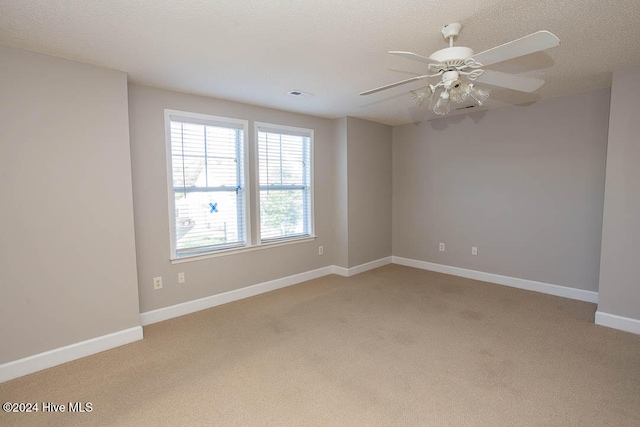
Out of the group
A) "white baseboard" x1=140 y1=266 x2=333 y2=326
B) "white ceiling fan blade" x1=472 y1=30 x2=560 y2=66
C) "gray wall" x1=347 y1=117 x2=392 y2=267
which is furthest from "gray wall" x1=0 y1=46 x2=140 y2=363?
"gray wall" x1=347 y1=117 x2=392 y2=267

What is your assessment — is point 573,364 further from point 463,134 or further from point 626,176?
point 463,134

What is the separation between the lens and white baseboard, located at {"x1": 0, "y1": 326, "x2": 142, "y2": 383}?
2.39 metres

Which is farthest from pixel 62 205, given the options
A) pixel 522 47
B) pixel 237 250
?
pixel 522 47

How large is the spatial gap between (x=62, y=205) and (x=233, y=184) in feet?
5.64

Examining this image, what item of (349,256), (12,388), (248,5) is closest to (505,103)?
(349,256)

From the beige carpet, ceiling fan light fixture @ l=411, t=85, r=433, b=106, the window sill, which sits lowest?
the beige carpet

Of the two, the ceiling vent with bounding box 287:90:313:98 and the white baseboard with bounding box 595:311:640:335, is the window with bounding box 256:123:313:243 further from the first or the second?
the white baseboard with bounding box 595:311:640:335

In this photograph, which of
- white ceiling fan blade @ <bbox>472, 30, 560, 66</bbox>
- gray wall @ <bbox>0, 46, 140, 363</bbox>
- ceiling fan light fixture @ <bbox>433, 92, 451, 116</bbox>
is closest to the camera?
white ceiling fan blade @ <bbox>472, 30, 560, 66</bbox>

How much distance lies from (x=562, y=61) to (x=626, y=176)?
1.27 m

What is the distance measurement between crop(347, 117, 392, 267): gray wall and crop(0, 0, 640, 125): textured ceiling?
70.1 inches

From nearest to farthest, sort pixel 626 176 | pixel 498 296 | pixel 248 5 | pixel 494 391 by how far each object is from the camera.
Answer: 1. pixel 248 5
2. pixel 494 391
3. pixel 626 176
4. pixel 498 296

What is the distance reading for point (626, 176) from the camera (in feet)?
9.88

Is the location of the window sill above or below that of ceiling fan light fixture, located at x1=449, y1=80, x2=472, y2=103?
below

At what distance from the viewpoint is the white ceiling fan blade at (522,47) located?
60.2 inches
